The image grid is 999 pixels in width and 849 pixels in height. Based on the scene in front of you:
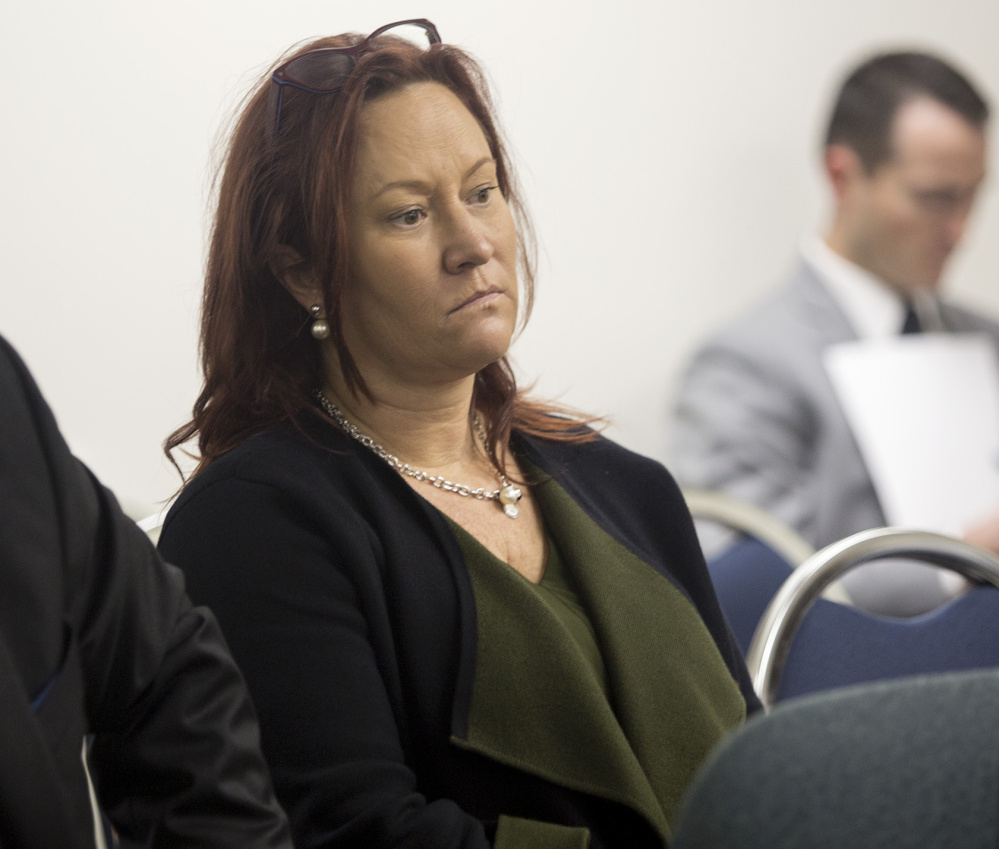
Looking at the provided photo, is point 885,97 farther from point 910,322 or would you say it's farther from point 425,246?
point 425,246

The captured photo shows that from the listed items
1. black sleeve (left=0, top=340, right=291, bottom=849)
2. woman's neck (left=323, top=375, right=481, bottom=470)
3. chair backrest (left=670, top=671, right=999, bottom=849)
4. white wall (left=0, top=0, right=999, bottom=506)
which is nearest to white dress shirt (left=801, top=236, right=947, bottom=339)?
white wall (left=0, top=0, right=999, bottom=506)

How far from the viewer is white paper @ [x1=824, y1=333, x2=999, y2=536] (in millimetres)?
2180

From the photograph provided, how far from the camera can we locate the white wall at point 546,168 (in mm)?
1188

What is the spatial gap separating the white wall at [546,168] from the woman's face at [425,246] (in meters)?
0.18

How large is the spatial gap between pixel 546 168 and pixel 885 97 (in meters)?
1.05

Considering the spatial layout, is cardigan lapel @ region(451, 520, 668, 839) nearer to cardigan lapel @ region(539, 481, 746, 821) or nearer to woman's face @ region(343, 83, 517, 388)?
cardigan lapel @ region(539, 481, 746, 821)

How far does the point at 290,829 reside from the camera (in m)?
0.88

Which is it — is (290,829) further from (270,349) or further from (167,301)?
(167,301)

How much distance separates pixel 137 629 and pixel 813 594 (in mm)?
814

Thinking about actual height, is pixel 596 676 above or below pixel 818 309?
below

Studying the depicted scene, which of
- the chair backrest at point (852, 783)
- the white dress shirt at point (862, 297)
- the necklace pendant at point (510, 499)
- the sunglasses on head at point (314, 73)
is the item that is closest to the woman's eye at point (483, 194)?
the sunglasses on head at point (314, 73)

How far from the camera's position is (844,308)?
92.8 inches

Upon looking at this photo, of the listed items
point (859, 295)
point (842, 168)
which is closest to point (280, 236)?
point (859, 295)

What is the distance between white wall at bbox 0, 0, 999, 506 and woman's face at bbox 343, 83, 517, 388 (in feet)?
0.59
